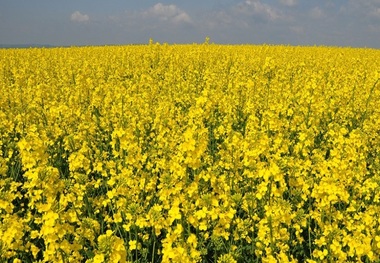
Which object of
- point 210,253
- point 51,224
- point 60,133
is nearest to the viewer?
point 51,224

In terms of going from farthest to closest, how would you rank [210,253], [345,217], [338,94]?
[338,94] < [210,253] < [345,217]

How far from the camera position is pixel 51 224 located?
8.24 ft

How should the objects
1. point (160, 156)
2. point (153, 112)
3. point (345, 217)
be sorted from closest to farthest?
point (345, 217) → point (160, 156) → point (153, 112)

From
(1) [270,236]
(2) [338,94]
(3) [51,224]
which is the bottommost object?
(1) [270,236]

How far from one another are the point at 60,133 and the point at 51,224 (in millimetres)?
3283

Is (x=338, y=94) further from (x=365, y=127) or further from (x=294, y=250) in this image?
(x=294, y=250)

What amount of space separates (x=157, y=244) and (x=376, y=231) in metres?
2.11

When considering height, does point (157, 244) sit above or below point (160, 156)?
below

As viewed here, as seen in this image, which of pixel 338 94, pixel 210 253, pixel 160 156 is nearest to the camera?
pixel 210 253

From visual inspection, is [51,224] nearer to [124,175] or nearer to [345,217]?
[124,175]

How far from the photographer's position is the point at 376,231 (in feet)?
10.3

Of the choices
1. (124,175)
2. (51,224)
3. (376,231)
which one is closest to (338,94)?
(376,231)

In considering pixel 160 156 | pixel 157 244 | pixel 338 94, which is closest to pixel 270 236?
pixel 157 244

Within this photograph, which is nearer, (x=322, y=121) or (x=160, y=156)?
(x=160, y=156)
